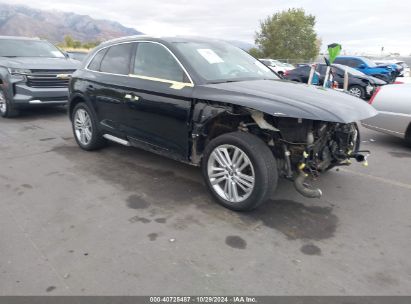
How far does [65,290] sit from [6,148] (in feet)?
14.1

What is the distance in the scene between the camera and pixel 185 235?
3.30 m

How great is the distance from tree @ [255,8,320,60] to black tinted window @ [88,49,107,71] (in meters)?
42.9

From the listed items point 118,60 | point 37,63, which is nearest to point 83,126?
point 118,60

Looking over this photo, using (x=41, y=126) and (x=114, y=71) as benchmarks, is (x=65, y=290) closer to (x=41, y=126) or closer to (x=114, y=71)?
(x=114, y=71)

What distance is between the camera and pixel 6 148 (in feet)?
19.8

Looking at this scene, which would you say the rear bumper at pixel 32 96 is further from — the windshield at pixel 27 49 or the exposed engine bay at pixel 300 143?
the exposed engine bay at pixel 300 143

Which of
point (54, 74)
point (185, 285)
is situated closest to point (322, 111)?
point (185, 285)

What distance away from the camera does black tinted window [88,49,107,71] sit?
5.38 m

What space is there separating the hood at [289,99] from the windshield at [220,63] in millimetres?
234

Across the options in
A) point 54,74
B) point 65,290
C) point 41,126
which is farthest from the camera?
point 54,74

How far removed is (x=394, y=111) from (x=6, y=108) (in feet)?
26.2

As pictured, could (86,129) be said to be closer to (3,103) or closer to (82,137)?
(82,137)

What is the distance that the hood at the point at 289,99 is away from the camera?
10.7ft

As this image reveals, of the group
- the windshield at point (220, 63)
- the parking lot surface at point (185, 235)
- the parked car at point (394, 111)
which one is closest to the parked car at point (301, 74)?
the parked car at point (394, 111)
